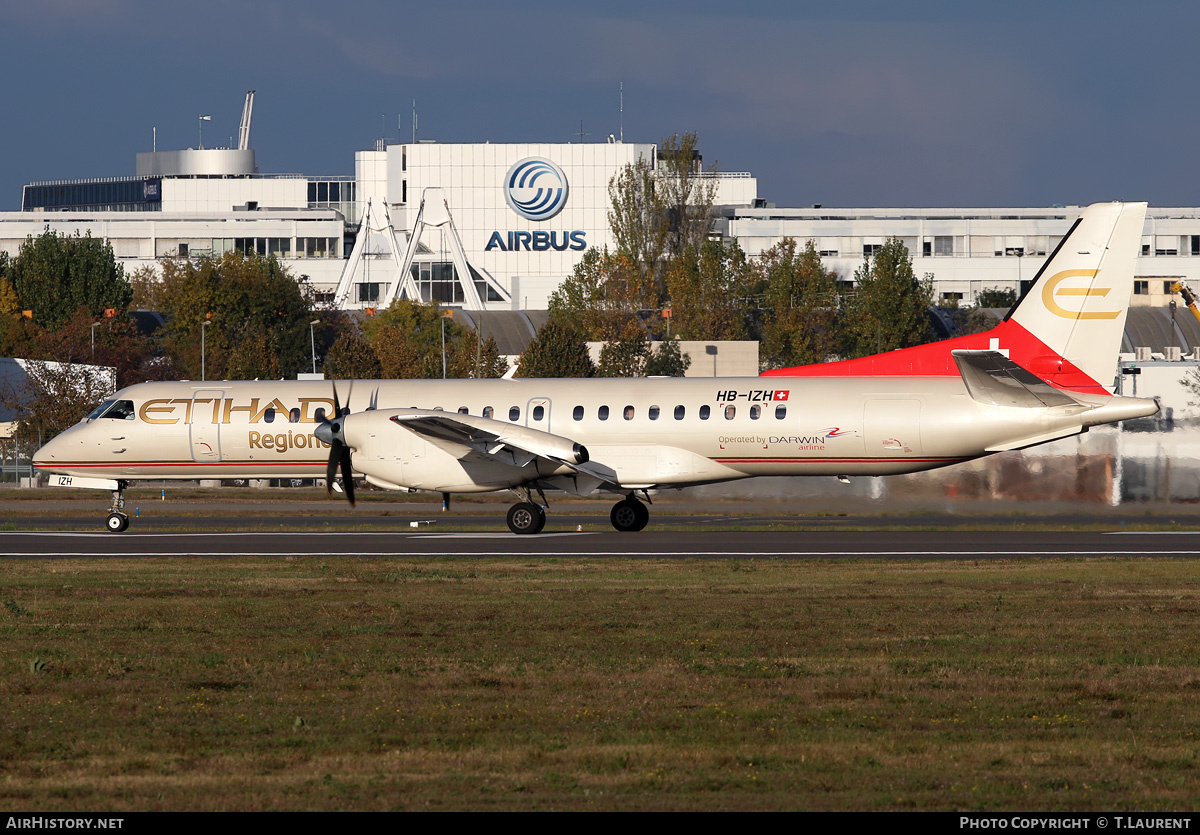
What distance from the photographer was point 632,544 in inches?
1121

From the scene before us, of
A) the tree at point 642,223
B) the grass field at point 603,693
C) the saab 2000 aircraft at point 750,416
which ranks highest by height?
the tree at point 642,223

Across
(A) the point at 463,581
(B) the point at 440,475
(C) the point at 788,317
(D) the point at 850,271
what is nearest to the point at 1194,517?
(B) the point at 440,475

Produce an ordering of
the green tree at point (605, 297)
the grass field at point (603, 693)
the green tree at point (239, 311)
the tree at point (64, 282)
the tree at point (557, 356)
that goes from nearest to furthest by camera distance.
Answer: the grass field at point (603, 693)
the tree at point (557, 356)
the green tree at point (239, 311)
the green tree at point (605, 297)
the tree at point (64, 282)

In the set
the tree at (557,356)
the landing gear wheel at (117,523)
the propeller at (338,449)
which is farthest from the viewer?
the tree at (557,356)

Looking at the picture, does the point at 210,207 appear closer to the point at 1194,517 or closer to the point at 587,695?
the point at 1194,517

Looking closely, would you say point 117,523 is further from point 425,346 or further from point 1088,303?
point 425,346

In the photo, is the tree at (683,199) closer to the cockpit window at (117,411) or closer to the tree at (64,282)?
the tree at (64,282)

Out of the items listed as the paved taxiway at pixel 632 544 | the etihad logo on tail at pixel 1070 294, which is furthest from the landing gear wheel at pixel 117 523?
the etihad logo on tail at pixel 1070 294

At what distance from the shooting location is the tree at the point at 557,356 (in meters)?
71.8

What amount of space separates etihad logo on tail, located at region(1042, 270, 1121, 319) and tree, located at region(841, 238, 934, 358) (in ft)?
207

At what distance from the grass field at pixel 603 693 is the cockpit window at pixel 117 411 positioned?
505 inches

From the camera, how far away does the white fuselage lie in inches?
1176

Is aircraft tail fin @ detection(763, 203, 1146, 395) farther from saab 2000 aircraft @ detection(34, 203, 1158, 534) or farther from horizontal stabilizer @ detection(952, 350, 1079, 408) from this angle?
horizontal stabilizer @ detection(952, 350, 1079, 408)

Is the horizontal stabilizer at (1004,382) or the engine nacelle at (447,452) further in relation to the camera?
the engine nacelle at (447,452)
